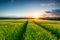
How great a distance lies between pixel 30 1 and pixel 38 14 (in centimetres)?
37

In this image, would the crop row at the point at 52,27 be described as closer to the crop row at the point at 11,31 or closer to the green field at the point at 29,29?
the green field at the point at 29,29

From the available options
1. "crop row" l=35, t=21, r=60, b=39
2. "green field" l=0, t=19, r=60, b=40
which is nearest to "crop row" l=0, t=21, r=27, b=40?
"green field" l=0, t=19, r=60, b=40

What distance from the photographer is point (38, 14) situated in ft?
18.8

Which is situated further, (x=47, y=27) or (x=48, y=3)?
(x=47, y=27)

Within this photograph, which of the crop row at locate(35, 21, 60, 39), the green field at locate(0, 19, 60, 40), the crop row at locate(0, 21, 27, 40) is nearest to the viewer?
the crop row at locate(0, 21, 27, 40)

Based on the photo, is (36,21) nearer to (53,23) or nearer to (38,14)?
(38,14)

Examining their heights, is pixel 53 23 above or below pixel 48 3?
below

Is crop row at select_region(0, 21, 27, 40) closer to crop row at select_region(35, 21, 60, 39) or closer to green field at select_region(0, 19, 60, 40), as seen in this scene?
green field at select_region(0, 19, 60, 40)

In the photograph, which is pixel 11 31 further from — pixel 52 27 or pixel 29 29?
pixel 52 27

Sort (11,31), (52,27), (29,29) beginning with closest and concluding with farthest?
(11,31), (29,29), (52,27)

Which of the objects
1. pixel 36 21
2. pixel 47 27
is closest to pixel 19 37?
pixel 36 21

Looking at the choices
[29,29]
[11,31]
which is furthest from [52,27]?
[11,31]

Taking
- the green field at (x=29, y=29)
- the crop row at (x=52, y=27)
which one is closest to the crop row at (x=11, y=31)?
the green field at (x=29, y=29)

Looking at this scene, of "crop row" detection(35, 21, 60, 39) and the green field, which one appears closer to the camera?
the green field
